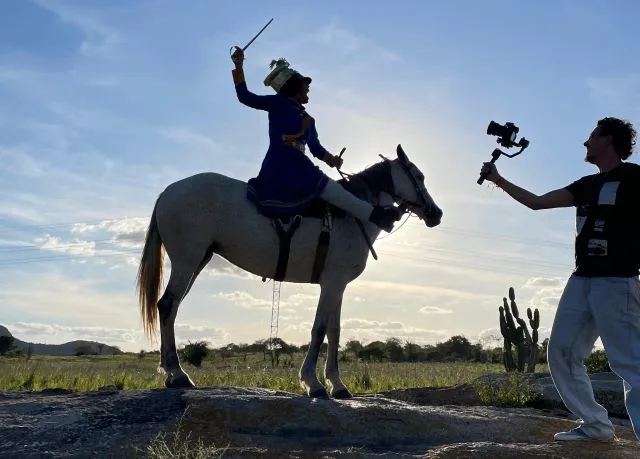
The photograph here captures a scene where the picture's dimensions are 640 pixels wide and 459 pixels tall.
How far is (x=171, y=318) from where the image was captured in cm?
755

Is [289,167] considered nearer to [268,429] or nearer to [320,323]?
[320,323]

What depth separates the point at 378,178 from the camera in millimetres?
8211

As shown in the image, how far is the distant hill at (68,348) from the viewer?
212ft

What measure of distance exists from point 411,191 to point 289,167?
54.2 inches

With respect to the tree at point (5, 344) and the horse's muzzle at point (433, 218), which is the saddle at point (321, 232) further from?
the tree at point (5, 344)

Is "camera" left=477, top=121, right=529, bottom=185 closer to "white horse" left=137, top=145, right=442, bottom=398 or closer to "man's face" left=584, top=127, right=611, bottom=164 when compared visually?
"man's face" left=584, top=127, right=611, bottom=164

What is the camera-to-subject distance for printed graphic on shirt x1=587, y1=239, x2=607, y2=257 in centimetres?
591

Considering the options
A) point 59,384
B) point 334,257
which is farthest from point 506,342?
point 334,257

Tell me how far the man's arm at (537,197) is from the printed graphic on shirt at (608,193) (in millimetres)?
376

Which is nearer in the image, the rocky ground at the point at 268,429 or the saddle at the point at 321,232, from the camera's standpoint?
the rocky ground at the point at 268,429

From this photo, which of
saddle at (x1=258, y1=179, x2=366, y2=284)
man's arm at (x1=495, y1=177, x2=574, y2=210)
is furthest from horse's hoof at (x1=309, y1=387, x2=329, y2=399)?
man's arm at (x1=495, y1=177, x2=574, y2=210)

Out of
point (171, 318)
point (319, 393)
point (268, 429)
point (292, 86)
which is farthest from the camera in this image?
point (292, 86)

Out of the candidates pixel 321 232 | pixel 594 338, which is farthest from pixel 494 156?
pixel 321 232

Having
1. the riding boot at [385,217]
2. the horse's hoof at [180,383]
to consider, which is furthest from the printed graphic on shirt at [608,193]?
the horse's hoof at [180,383]
